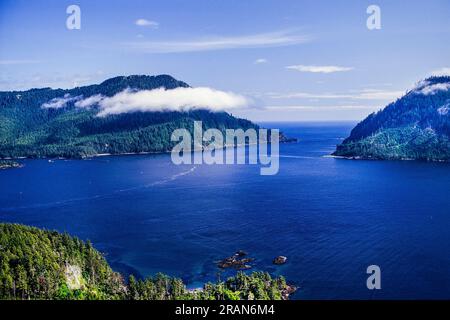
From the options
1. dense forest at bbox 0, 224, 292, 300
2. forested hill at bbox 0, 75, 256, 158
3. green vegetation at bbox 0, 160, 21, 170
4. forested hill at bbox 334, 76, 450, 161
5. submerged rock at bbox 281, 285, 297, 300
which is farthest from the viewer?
forested hill at bbox 0, 75, 256, 158

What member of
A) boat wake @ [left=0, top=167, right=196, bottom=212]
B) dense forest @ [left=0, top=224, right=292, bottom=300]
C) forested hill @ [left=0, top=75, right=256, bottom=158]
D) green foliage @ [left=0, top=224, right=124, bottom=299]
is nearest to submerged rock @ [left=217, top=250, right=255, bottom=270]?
dense forest @ [left=0, top=224, right=292, bottom=300]

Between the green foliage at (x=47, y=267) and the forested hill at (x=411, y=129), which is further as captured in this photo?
the forested hill at (x=411, y=129)

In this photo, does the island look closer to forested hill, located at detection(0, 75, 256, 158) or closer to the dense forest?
forested hill, located at detection(0, 75, 256, 158)

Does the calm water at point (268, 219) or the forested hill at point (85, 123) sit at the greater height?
the forested hill at point (85, 123)

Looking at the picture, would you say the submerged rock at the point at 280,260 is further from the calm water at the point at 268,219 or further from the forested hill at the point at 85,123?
the forested hill at the point at 85,123

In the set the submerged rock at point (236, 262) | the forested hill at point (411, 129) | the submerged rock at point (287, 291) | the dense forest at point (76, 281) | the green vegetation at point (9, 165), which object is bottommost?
the submerged rock at point (287, 291)

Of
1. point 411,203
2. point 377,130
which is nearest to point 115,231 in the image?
point 411,203

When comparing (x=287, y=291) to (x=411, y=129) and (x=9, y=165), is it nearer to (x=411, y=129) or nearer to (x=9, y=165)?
(x=9, y=165)

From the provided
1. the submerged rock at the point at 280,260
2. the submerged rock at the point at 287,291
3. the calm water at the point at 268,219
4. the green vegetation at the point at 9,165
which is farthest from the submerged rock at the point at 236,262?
the green vegetation at the point at 9,165
